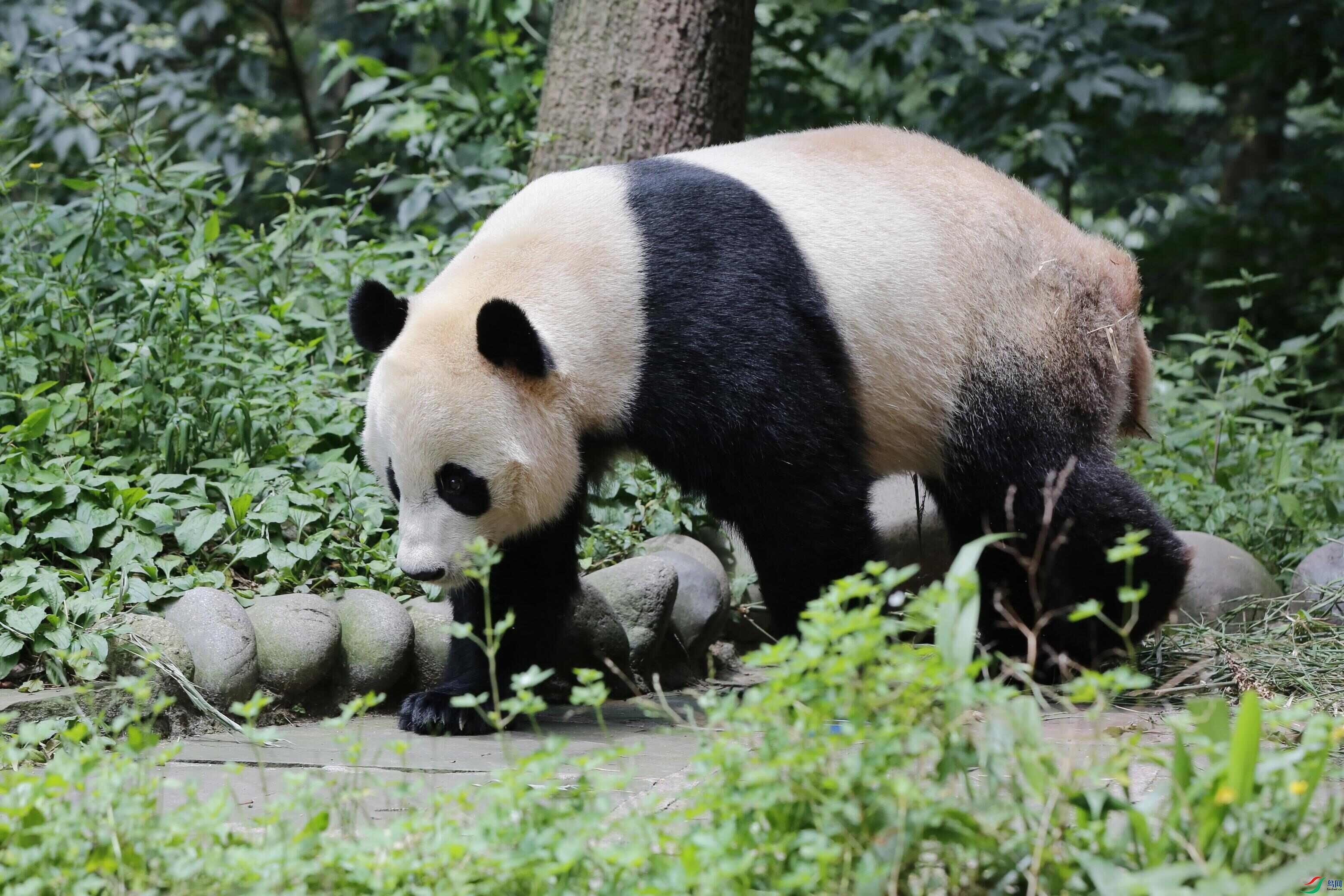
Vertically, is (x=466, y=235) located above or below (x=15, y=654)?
above

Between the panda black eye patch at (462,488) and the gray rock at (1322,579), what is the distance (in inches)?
112

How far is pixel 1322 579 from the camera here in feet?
15.2

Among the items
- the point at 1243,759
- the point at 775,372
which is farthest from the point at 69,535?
the point at 1243,759

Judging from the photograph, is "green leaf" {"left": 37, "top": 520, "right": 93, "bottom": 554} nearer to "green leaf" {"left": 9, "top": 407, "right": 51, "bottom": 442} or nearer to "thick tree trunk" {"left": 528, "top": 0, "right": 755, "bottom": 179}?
"green leaf" {"left": 9, "top": 407, "right": 51, "bottom": 442}

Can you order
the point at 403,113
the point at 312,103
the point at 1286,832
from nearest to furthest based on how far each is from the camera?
the point at 1286,832 < the point at 403,113 < the point at 312,103

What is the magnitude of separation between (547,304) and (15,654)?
5.46ft

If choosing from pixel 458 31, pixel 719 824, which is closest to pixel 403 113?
pixel 458 31

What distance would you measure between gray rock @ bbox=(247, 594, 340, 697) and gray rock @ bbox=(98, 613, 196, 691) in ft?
0.69

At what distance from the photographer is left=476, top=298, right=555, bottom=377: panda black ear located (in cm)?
322

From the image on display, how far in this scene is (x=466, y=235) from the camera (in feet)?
18.6

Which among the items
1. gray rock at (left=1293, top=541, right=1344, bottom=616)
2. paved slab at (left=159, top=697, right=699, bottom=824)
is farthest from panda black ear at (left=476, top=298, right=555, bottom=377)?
gray rock at (left=1293, top=541, right=1344, bottom=616)

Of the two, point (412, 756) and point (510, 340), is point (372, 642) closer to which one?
point (412, 756)

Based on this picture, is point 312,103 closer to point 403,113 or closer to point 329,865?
point 403,113

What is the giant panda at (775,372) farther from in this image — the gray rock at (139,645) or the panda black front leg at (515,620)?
the gray rock at (139,645)
